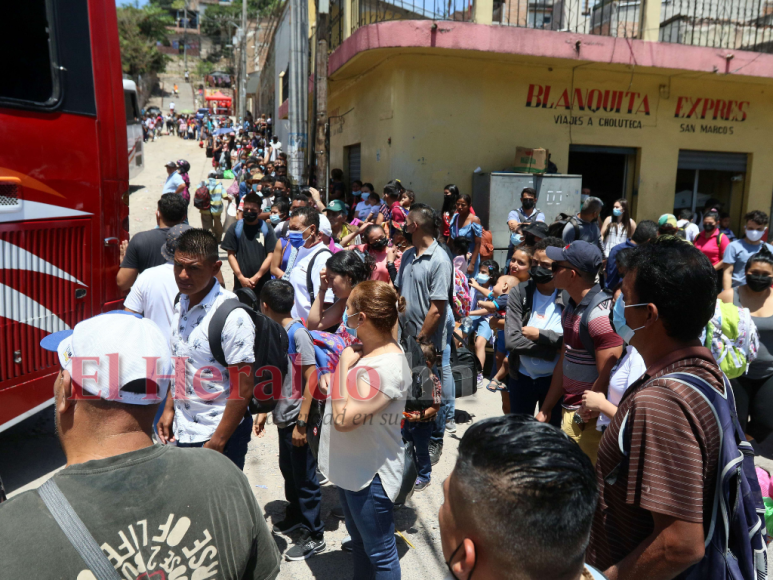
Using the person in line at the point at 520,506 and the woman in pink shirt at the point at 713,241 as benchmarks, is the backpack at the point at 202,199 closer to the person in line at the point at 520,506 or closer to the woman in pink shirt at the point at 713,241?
the woman in pink shirt at the point at 713,241

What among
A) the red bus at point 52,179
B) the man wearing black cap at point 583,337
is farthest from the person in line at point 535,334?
the red bus at point 52,179

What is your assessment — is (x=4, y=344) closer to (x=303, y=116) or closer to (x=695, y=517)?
(x=695, y=517)

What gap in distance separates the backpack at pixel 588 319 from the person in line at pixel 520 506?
6.50ft

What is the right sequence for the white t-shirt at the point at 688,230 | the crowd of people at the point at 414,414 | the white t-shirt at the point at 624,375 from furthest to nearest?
the white t-shirt at the point at 688,230 → the white t-shirt at the point at 624,375 → the crowd of people at the point at 414,414

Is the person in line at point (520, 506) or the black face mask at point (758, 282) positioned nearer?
the person in line at point (520, 506)

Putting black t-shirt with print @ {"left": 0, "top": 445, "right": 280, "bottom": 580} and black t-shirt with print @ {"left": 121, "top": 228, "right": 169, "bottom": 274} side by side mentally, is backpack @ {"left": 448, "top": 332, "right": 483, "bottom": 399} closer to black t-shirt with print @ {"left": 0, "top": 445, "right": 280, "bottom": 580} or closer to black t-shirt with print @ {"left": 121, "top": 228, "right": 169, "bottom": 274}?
black t-shirt with print @ {"left": 121, "top": 228, "right": 169, "bottom": 274}

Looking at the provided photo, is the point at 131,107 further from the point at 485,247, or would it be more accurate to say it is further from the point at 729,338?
the point at 729,338

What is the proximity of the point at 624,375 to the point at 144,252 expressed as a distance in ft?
12.2

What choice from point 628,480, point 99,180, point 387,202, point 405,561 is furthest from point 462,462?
point 387,202

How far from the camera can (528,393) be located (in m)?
3.96

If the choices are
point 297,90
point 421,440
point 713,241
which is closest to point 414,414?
point 421,440

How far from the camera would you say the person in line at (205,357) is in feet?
9.29

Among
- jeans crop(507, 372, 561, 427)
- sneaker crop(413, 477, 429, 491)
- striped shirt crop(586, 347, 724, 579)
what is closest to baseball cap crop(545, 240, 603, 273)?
jeans crop(507, 372, 561, 427)

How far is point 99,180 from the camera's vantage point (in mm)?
4406
